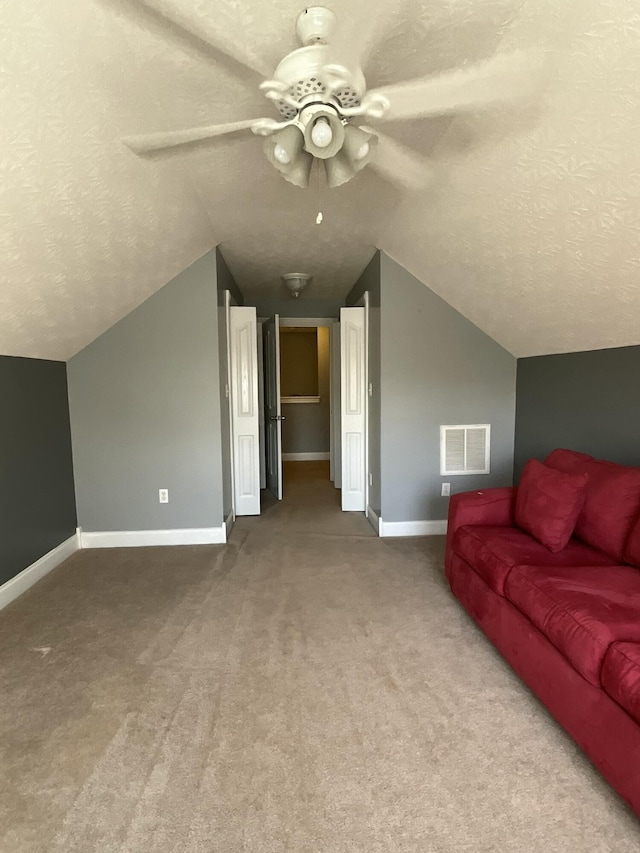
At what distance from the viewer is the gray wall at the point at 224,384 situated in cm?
389

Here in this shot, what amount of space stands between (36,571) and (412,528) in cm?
286

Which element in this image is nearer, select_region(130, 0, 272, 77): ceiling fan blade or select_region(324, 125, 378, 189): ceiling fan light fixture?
select_region(130, 0, 272, 77): ceiling fan blade

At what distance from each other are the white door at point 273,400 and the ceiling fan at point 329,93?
131 inches

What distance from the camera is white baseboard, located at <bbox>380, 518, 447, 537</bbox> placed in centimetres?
395

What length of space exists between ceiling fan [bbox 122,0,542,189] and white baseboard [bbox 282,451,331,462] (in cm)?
623

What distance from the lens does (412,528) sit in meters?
3.97

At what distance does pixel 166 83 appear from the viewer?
1849 millimetres

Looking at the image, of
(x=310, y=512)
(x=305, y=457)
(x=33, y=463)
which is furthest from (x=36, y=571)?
(x=305, y=457)

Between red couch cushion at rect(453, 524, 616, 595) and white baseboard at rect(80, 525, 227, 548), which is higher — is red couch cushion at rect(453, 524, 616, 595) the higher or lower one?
the higher one

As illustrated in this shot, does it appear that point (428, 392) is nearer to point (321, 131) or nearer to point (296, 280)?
point (296, 280)

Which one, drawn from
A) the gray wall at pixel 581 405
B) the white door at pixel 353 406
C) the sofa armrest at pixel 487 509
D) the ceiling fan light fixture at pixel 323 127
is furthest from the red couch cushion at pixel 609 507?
the white door at pixel 353 406

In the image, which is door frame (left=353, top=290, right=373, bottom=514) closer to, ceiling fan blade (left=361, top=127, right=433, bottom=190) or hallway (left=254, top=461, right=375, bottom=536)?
hallway (left=254, top=461, right=375, bottom=536)

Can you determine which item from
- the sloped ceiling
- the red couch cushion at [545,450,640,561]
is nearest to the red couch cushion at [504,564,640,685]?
the red couch cushion at [545,450,640,561]

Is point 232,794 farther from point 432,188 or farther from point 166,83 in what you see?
point 432,188
